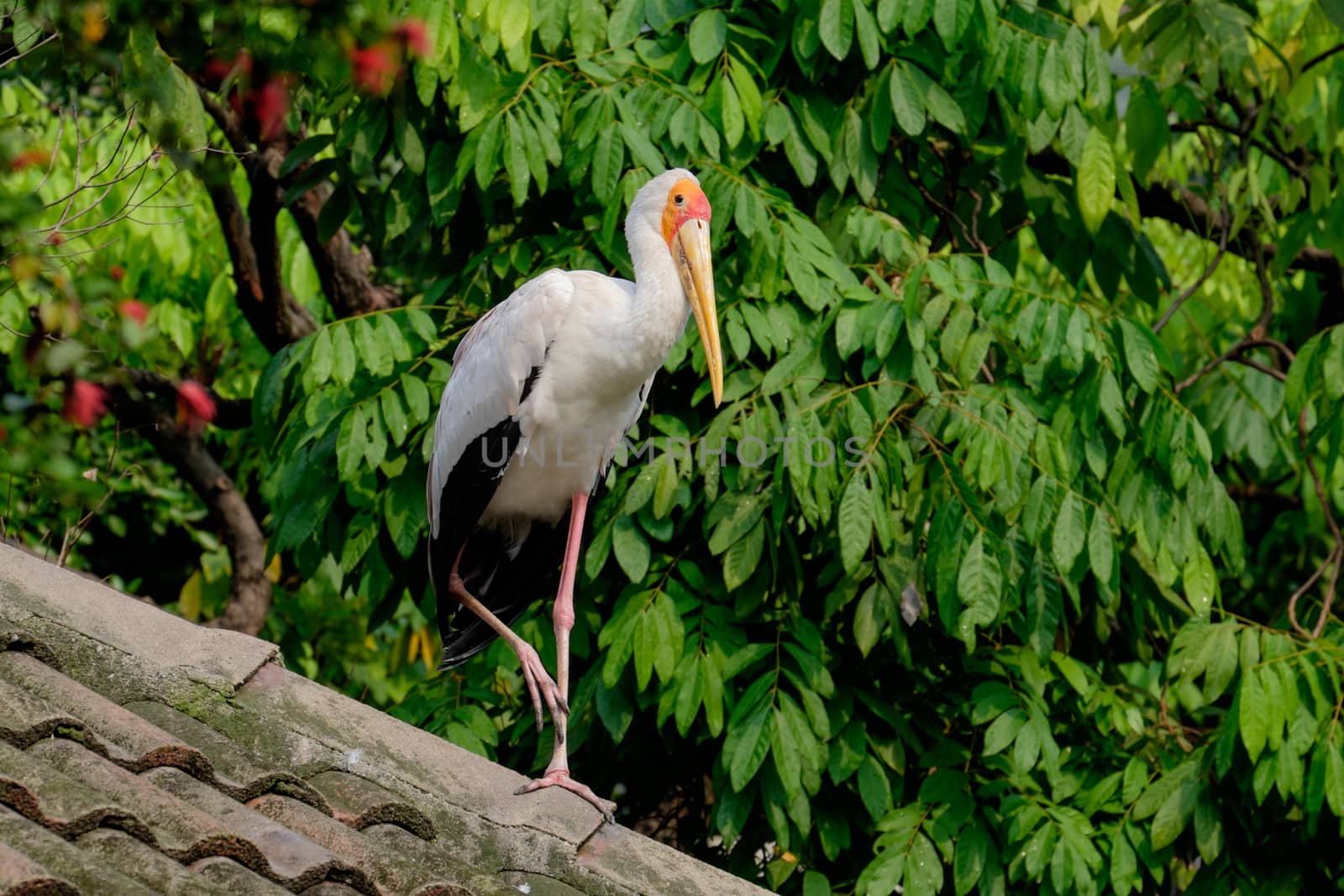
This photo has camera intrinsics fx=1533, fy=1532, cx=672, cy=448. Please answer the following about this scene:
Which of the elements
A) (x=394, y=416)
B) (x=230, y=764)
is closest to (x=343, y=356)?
(x=394, y=416)

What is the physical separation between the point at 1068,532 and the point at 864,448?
0.62 metres

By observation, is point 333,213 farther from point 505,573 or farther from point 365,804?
point 365,804

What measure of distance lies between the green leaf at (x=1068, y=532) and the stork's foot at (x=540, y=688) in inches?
56.4

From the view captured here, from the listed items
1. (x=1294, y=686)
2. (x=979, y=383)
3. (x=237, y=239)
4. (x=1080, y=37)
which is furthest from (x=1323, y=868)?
(x=237, y=239)

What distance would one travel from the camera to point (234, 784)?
8.77 ft

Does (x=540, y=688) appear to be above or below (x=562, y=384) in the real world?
below

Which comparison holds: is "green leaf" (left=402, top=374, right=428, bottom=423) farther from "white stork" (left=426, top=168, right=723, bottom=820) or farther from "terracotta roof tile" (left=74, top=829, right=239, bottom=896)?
"terracotta roof tile" (left=74, top=829, right=239, bottom=896)

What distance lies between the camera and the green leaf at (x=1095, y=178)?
16.0 feet

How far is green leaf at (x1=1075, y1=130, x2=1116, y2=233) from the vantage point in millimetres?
4887

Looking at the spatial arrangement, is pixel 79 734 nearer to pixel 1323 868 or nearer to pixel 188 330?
pixel 1323 868

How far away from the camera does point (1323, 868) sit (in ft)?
15.1

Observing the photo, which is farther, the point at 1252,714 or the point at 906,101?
the point at 906,101

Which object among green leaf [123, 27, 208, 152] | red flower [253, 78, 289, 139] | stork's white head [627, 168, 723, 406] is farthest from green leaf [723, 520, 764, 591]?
red flower [253, 78, 289, 139]

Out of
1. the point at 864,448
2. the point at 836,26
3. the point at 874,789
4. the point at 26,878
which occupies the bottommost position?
the point at 874,789
